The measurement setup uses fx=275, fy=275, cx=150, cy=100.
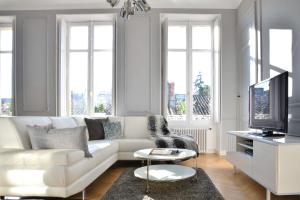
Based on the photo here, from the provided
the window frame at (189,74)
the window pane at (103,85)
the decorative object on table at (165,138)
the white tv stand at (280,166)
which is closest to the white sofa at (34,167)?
the decorative object on table at (165,138)

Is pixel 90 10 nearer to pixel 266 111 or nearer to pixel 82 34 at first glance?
pixel 82 34

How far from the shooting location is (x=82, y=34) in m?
6.00

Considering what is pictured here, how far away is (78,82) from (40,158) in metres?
3.72

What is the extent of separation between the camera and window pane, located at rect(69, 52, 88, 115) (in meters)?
5.95

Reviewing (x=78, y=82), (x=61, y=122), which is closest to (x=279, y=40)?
(x=61, y=122)

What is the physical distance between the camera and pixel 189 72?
19.1ft

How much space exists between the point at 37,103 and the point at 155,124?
267cm

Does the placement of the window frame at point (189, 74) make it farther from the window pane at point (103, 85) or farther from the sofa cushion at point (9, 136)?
the sofa cushion at point (9, 136)

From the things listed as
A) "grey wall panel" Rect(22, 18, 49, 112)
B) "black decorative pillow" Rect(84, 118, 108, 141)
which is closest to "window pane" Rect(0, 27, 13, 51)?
"grey wall panel" Rect(22, 18, 49, 112)

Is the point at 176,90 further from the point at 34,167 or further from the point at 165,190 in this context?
the point at 34,167

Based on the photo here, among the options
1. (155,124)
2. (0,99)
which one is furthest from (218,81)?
(0,99)

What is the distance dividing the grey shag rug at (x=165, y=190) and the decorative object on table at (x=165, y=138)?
794mm

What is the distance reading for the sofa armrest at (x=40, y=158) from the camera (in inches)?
93.7

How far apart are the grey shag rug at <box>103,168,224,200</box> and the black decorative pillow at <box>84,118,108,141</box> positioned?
1.17m
